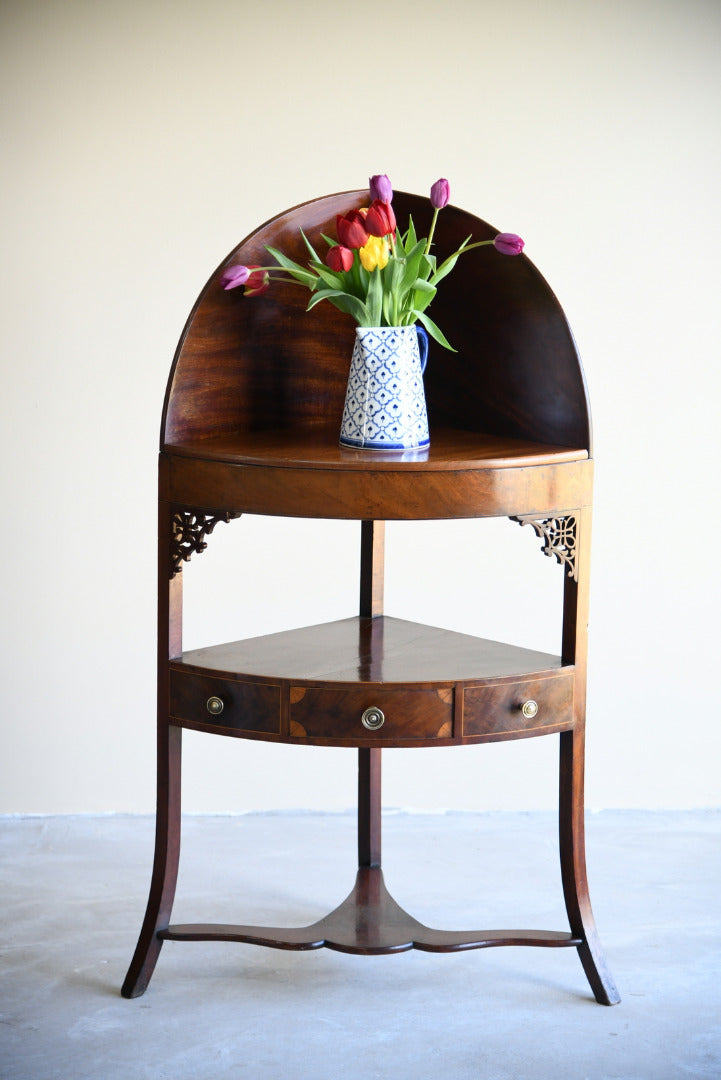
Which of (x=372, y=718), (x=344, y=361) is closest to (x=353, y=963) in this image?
(x=372, y=718)

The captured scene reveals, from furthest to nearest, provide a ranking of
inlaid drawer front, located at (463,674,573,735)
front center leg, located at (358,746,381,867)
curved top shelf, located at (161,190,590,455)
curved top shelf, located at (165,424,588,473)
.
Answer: front center leg, located at (358,746,381,867) → curved top shelf, located at (161,190,590,455) → inlaid drawer front, located at (463,674,573,735) → curved top shelf, located at (165,424,588,473)

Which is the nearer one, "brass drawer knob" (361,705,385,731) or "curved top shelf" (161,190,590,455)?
"brass drawer knob" (361,705,385,731)

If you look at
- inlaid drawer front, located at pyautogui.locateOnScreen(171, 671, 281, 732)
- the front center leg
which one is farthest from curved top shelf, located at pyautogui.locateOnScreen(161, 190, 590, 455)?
the front center leg

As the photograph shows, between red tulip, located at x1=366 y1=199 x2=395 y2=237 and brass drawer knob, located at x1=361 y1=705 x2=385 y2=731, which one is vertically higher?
red tulip, located at x1=366 y1=199 x2=395 y2=237

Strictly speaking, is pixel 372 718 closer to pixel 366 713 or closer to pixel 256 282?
pixel 366 713

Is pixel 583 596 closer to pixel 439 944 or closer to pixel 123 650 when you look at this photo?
pixel 439 944

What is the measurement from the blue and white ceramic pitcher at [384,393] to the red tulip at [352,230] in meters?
0.17

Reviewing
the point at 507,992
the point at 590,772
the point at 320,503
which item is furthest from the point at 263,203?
the point at 507,992

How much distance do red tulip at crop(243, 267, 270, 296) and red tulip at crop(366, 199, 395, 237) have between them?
0.24m

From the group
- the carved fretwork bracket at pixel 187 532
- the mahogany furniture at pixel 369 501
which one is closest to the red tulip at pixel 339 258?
the mahogany furniture at pixel 369 501

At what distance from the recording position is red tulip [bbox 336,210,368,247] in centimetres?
223

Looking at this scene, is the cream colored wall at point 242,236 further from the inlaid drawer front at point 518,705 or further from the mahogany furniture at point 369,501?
the inlaid drawer front at point 518,705

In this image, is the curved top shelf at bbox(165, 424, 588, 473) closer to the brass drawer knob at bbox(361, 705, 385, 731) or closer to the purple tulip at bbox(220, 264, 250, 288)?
the purple tulip at bbox(220, 264, 250, 288)

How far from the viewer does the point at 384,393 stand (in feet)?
7.61
